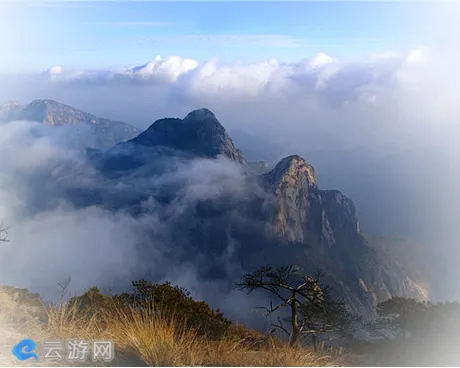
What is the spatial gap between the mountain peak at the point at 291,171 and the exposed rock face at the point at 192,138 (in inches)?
747

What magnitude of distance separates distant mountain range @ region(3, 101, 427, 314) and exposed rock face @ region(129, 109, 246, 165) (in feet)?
1.23

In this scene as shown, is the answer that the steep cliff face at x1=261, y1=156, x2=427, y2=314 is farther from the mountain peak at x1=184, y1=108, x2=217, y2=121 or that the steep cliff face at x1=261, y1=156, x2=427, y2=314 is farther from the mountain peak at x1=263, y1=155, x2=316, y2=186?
the mountain peak at x1=184, y1=108, x2=217, y2=121

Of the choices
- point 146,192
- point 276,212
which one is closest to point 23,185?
point 146,192

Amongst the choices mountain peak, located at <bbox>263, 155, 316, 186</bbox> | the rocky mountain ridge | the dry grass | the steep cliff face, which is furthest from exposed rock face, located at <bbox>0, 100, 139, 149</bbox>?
the steep cliff face

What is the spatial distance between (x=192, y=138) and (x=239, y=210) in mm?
32516

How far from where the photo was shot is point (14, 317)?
5199 millimetres

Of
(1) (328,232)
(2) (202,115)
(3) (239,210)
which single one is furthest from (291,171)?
(2) (202,115)

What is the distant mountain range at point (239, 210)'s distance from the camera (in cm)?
13275

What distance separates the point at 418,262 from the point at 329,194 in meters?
36.8

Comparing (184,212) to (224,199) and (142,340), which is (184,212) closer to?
(224,199)

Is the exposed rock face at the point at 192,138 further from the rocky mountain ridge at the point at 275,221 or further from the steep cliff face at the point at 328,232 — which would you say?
the steep cliff face at the point at 328,232

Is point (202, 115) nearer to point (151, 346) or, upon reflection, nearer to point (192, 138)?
point (192, 138)

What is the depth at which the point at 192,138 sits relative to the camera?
148 meters

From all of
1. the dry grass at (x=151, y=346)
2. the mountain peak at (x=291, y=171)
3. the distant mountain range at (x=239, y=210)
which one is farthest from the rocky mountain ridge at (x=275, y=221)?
the dry grass at (x=151, y=346)
